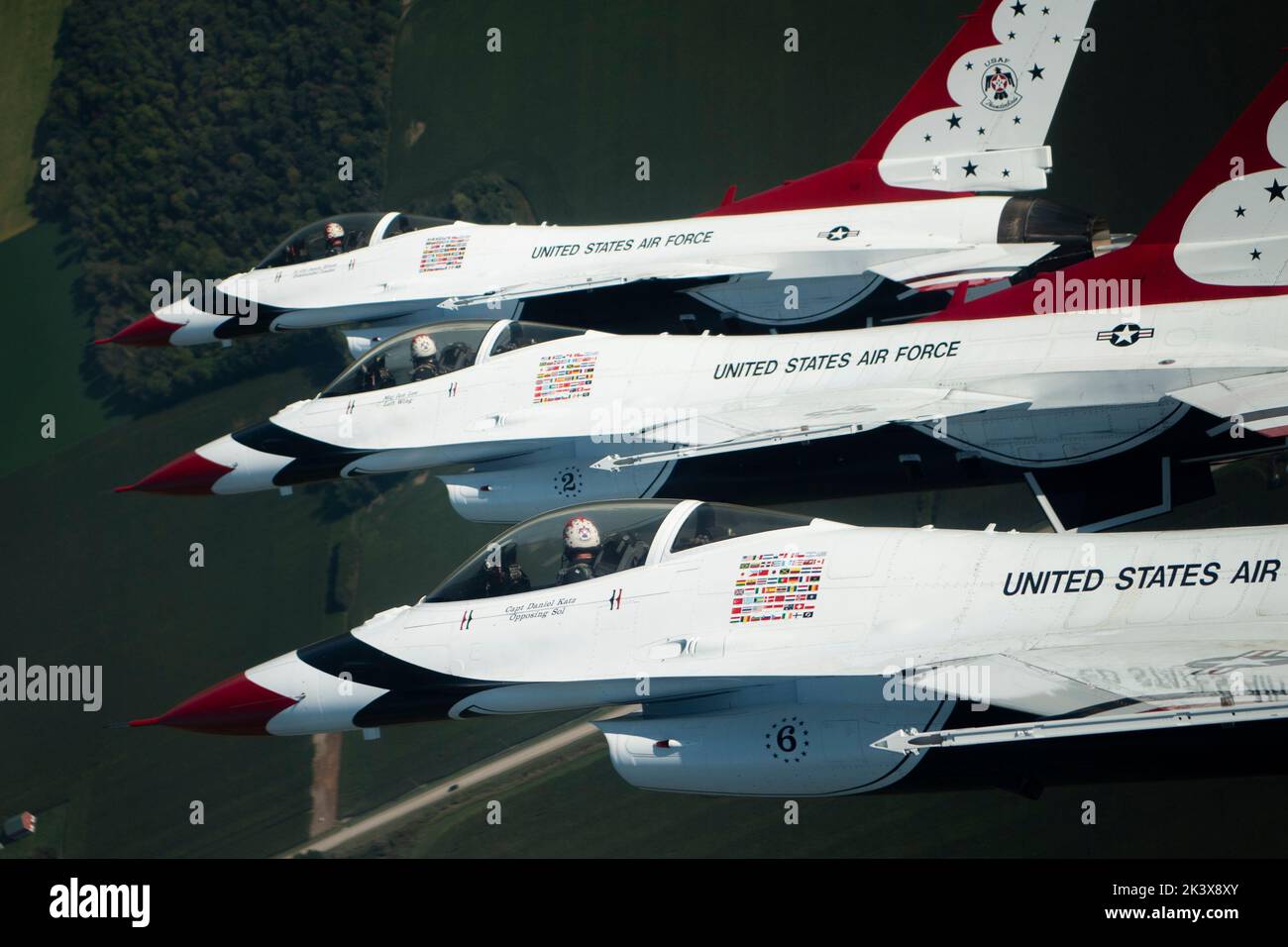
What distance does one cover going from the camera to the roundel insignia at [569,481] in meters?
19.6

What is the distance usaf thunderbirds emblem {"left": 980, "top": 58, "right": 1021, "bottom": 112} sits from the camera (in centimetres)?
2267

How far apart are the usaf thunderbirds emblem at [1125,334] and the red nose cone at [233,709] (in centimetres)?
1033

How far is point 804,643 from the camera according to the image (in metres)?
14.3

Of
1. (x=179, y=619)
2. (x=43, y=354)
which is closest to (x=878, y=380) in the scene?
(x=179, y=619)

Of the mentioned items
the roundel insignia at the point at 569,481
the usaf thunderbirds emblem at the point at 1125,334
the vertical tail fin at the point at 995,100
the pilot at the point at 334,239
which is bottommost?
the roundel insignia at the point at 569,481

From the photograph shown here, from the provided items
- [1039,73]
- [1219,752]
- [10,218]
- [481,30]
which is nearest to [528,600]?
[1219,752]

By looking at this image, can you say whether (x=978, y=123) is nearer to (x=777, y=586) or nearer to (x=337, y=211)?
(x=777, y=586)

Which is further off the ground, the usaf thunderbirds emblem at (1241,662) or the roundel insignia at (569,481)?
the roundel insignia at (569,481)

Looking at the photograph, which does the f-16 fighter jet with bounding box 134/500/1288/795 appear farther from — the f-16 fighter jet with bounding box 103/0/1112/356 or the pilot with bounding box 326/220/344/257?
the pilot with bounding box 326/220/344/257

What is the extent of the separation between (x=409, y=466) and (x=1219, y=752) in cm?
1131

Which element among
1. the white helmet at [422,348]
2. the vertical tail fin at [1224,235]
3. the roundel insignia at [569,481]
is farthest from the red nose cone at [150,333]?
the vertical tail fin at [1224,235]

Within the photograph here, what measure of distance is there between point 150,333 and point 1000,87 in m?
14.7

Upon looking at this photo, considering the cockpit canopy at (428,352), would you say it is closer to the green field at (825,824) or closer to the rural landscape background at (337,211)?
the rural landscape background at (337,211)

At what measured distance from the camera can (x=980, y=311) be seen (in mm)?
18891
